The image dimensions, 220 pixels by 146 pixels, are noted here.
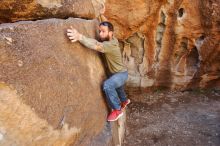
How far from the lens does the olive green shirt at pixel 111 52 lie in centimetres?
371

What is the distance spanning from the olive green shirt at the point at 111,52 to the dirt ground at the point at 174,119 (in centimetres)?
149

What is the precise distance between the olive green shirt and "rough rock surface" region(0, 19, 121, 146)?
0.38ft

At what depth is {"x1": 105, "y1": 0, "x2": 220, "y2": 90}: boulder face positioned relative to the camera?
5910 millimetres

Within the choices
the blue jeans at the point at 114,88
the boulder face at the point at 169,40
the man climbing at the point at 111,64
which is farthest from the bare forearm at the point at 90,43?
the boulder face at the point at 169,40

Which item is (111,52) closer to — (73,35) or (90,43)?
(90,43)

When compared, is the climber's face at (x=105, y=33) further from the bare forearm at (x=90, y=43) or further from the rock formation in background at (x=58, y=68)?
the bare forearm at (x=90, y=43)

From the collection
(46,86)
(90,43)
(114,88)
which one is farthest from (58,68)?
(114,88)

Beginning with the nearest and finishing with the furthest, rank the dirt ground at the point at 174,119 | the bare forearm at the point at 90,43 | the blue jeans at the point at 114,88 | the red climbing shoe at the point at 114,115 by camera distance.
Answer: the bare forearm at the point at 90,43 → the blue jeans at the point at 114,88 → the red climbing shoe at the point at 114,115 → the dirt ground at the point at 174,119

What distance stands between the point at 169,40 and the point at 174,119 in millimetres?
1430

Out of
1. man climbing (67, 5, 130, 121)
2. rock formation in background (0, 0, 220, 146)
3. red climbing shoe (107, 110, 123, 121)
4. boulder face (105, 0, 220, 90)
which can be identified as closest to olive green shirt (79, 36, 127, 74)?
man climbing (67, 5, 130, 121)

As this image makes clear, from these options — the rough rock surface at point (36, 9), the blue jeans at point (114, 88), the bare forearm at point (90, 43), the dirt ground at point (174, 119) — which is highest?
the rough rock surface at point (36, 9)

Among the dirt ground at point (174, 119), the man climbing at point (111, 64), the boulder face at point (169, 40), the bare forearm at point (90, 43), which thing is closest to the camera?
the bare forearm at point (90, 43)

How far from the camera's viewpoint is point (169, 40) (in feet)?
21.0

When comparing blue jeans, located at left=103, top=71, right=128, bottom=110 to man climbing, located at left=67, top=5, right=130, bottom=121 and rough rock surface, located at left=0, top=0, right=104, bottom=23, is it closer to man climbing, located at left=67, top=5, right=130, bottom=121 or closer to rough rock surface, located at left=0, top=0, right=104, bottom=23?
man climbing, located at left=67, top=5, right=130, bottom=121
